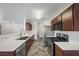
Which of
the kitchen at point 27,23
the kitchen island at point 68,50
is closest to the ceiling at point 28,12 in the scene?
the kitchen at point 27,23

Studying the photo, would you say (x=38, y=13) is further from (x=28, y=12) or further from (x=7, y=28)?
(x=7, y=28)

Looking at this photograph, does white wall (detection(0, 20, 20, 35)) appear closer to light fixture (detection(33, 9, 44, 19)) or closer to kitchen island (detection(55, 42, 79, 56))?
light fixture (detection(33, 9, 44, 19))

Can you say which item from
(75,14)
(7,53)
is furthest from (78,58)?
(75,14)

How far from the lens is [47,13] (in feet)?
5.47

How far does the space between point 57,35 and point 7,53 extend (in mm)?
1469

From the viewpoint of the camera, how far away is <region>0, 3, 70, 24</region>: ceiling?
1341 mm

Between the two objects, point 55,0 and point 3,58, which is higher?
point 55,0

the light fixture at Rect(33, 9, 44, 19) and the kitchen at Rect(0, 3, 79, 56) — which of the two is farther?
the light fixture at Rect(33, 9, 44, 19)

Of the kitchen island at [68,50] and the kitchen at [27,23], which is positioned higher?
the kitchen at [27,23]

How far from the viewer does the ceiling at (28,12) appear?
1.34 m

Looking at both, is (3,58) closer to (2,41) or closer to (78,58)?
(78,58)

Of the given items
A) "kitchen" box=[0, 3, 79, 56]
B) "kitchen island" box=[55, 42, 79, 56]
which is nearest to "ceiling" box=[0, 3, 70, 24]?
"kitchen" box=[0, 3, 79, 56]

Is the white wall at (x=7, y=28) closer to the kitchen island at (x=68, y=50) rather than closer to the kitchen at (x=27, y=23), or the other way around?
the kitchen at (x=27, y=23)

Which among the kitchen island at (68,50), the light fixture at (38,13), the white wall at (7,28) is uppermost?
the light fixture at (38,13)
